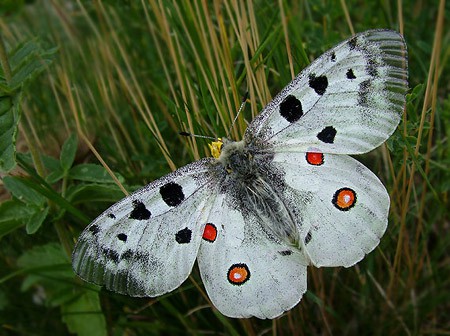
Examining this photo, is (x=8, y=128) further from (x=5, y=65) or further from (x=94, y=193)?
(x=94, y=193)

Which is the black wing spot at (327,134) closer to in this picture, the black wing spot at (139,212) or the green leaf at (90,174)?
the black wing spot at (139,212)

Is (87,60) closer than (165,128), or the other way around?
(165,128)

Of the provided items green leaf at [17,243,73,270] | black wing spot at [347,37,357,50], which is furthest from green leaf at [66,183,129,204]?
black wing spot at [347,37,357,50]

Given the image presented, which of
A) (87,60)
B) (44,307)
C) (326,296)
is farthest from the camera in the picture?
(87,60)

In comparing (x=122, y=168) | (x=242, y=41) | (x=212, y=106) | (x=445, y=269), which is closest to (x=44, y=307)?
(x=122, y=168)

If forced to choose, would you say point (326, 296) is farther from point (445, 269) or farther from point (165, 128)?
point (165, 128)

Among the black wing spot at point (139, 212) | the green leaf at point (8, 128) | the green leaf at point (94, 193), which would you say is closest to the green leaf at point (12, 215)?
the green leaf at point (94, 193)

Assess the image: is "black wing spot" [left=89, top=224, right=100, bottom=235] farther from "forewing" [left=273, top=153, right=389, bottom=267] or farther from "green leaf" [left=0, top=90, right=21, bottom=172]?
"forewing" [left=273, top=153, right=389, bottom=267]

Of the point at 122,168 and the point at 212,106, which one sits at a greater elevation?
the point at 212,106
